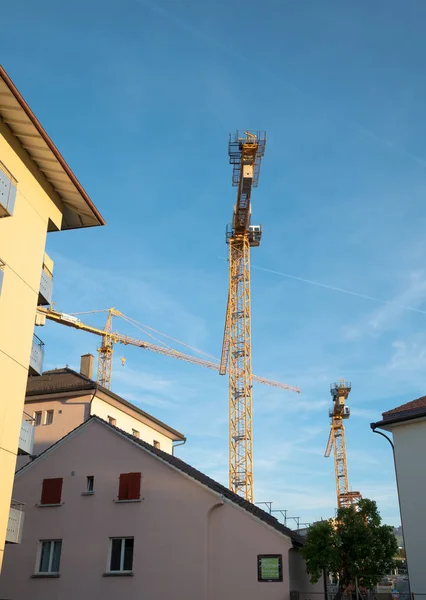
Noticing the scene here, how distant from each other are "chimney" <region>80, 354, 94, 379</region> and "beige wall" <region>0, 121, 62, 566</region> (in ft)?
74.0

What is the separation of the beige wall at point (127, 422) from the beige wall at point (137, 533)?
9.97m

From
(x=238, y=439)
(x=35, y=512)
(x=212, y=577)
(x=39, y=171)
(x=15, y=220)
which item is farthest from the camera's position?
(x=238, y=439)

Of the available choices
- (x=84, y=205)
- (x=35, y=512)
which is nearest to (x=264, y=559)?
(x=35, y=512)

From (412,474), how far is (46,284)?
1372 cm

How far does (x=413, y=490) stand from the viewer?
63.9ft

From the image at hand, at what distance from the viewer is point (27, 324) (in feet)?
64.1

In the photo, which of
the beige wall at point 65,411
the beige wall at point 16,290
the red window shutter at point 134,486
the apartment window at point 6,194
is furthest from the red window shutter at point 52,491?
the apartment window at point 6,194

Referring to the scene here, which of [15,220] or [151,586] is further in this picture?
[151,586]

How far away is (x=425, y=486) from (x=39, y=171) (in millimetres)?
16148

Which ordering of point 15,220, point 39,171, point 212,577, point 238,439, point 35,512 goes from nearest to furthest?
point 15,220 → point 39,171 → point 212,577 → point 35,512 → point 238,439

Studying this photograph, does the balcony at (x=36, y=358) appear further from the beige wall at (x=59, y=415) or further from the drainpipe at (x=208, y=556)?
the beige wall at (x=59, y=415)

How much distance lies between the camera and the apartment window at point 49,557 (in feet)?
80.3

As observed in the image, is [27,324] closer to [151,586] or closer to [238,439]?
[151,586]

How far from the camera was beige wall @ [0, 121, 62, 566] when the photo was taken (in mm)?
17828
